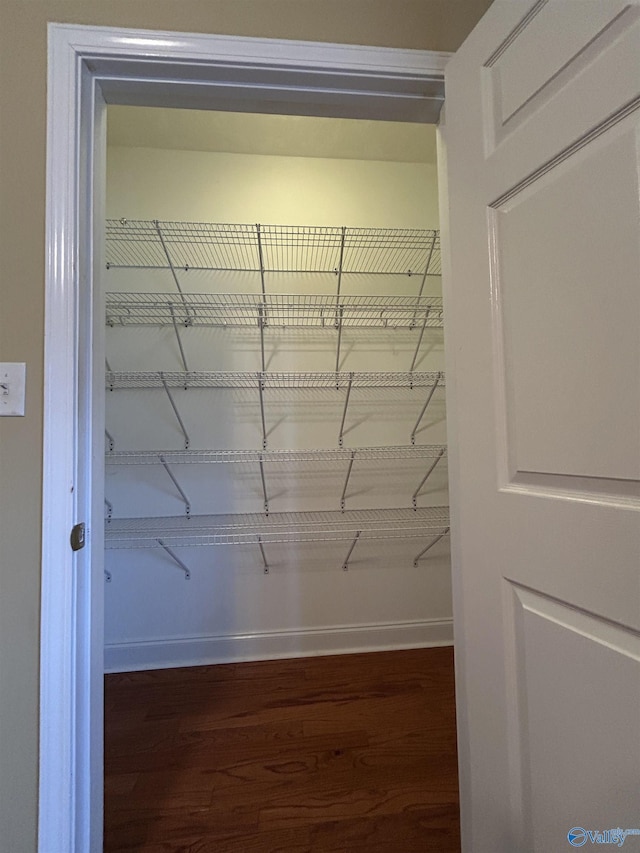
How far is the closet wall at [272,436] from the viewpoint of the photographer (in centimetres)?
177

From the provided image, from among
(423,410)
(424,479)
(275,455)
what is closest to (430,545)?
(424,479)

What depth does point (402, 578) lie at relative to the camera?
1935 mm

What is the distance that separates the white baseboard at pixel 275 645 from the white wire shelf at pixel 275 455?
2.92 ft

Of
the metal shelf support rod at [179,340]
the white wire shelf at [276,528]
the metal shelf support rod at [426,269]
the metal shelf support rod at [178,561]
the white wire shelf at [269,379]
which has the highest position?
the metal shelf support rod at [426,269]

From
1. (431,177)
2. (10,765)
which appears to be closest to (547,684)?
(10,765)

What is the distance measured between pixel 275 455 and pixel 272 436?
→ 4.0 inches

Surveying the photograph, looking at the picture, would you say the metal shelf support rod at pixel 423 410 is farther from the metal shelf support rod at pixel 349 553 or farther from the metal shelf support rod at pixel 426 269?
the metal shelf support rod at pixel 349 553

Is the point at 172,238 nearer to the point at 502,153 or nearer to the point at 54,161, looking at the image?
the point at 54,161

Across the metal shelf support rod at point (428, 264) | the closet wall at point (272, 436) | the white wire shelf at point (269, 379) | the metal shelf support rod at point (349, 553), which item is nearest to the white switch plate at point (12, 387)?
the white wire shelf at point (269, 379)

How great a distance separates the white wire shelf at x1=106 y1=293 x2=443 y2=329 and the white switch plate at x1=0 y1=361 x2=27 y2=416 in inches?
39.1

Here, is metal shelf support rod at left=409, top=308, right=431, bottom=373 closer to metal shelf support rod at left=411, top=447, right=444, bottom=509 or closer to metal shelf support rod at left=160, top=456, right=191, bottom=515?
metal shelf support rod at left=411, top=447, right=444, bottom=509

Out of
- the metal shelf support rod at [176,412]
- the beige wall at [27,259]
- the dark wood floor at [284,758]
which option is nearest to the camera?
the beige wall at [27,259]

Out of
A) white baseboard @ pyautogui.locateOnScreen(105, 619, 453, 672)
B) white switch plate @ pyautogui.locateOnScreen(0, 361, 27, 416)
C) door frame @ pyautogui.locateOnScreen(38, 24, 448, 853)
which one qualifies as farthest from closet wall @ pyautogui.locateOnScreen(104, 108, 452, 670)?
white switch plate @ pyautogui.locateOnScreen(0, 361, 27, 416)

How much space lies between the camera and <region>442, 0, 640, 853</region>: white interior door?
1.57 feet
